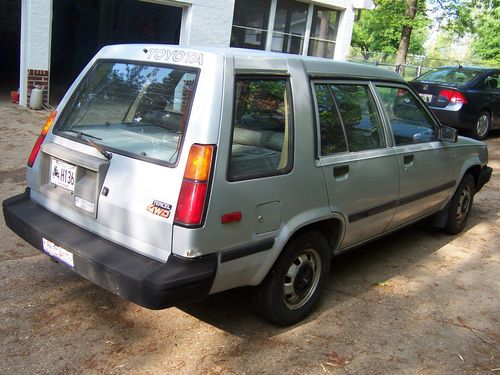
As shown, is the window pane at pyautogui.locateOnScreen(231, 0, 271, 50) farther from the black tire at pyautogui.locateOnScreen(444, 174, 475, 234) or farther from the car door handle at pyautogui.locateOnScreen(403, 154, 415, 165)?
the car door handle at pyautogui.locateOnScreen(403, 154, 415, 165)

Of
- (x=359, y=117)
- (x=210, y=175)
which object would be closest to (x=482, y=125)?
(x=359, y=117)

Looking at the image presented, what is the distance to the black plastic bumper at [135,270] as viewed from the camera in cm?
265

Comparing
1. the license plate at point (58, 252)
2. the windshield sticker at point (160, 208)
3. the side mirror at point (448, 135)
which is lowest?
the license plate at point (58, 252)

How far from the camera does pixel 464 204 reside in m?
5.56

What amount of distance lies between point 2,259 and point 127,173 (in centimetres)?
185

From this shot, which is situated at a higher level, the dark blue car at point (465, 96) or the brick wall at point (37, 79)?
the dark blue car at point (465, 96)

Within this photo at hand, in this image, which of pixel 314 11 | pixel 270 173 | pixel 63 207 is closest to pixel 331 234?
pixel 270 173

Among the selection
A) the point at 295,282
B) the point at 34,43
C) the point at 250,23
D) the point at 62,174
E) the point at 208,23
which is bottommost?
the point at 295,282

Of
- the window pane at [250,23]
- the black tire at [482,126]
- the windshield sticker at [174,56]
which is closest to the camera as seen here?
the windshield sticker at [174,56]

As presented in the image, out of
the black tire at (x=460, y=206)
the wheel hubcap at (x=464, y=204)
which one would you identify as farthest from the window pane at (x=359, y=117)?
the wheel hubcap at (x=464, y=204)

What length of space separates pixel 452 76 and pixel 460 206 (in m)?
6.30

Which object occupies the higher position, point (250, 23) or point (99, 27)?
point (250, 23)

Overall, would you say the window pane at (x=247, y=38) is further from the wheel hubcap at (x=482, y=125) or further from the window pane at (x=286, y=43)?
the wheel hubcap at (x=482, y=125)

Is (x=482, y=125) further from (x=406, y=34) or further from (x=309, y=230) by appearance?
(x=309, y=230)
